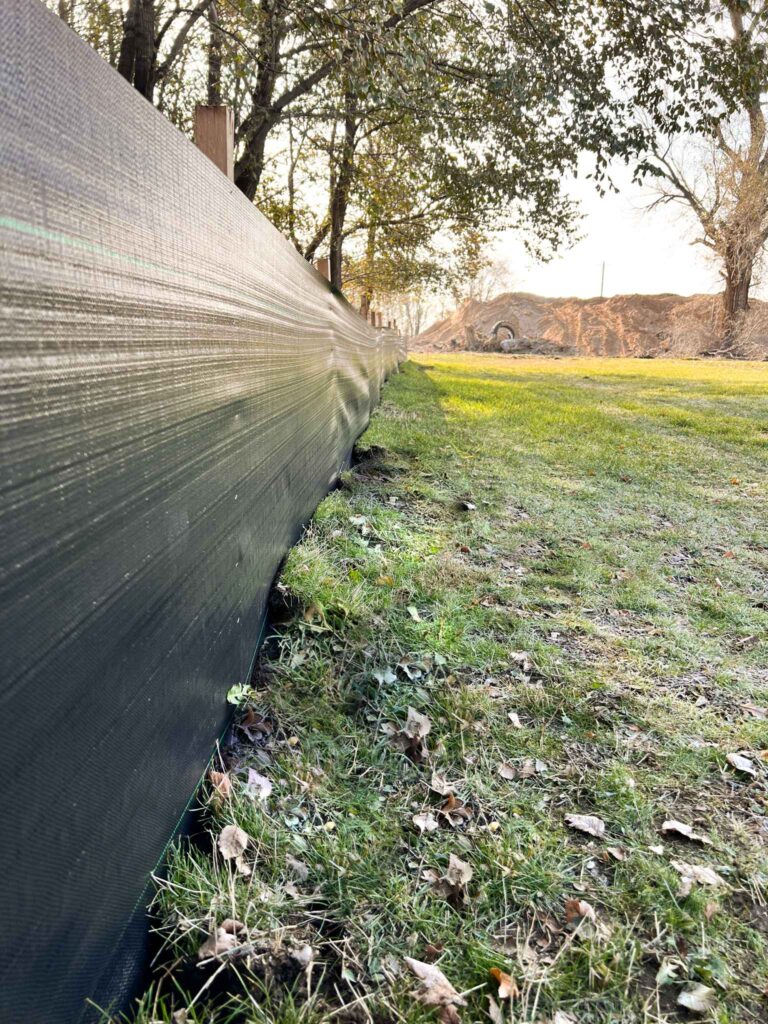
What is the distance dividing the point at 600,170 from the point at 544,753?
7079 mm

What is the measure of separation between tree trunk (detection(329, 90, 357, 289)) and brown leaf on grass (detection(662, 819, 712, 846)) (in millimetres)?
6811

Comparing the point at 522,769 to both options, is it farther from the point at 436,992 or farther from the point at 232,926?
the point at 232,926

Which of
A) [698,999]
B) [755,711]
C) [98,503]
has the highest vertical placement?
[98,503]

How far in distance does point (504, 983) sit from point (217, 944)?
0.62 meters

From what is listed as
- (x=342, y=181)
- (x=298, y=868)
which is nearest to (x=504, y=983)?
(x=298, y=868)

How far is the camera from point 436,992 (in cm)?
140

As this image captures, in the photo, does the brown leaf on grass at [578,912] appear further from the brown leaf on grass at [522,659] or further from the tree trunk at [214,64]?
the tree trunk at [214,64]

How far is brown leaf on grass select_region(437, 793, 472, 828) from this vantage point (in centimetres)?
190

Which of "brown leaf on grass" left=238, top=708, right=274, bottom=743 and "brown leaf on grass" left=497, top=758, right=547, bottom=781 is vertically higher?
"brown leaf on grass" left=238, top=708, right=274, bottom=743

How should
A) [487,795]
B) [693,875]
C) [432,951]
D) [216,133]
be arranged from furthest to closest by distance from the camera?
1. [216,133]
2. [487,795]
3. [693,875]
4. [432,951]

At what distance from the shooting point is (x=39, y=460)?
3.04ft

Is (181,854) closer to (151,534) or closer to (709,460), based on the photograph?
(151,534)

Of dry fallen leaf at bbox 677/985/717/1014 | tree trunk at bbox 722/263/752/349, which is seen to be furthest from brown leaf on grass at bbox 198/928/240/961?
tree trunk at bbox 722/263/752/349

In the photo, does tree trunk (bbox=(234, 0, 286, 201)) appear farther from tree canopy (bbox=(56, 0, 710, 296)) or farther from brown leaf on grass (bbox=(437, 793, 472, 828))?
brown leaf on grass (bbox=(437, 793, 472, 828))
